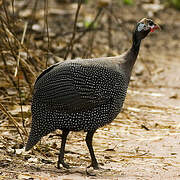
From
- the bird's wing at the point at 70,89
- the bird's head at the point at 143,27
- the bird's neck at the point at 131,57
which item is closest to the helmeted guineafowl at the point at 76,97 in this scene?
the bird's wing at the point at 70,89

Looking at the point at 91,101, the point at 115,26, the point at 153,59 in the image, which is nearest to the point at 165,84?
the point at 153,59

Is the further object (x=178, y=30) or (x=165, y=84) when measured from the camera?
(x=178, y=30)

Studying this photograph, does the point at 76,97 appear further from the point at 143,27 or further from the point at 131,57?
the point at 143,27

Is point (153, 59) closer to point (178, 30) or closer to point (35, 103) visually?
point (178, 30)

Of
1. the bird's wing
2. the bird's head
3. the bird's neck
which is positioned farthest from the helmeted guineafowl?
the bird's head

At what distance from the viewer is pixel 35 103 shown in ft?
11.2

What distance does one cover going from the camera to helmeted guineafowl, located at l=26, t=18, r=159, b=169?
10.9 ft

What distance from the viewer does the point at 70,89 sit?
332cm

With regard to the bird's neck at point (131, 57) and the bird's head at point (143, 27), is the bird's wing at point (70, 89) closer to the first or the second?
the bird's neck at point (131, 57)

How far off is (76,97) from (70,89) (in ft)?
0.23

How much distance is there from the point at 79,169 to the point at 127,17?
19.6ft

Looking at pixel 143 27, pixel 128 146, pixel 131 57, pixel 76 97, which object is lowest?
pixel 128 146

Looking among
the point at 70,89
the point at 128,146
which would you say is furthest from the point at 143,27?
the point at 128,146

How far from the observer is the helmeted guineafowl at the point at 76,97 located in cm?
332
